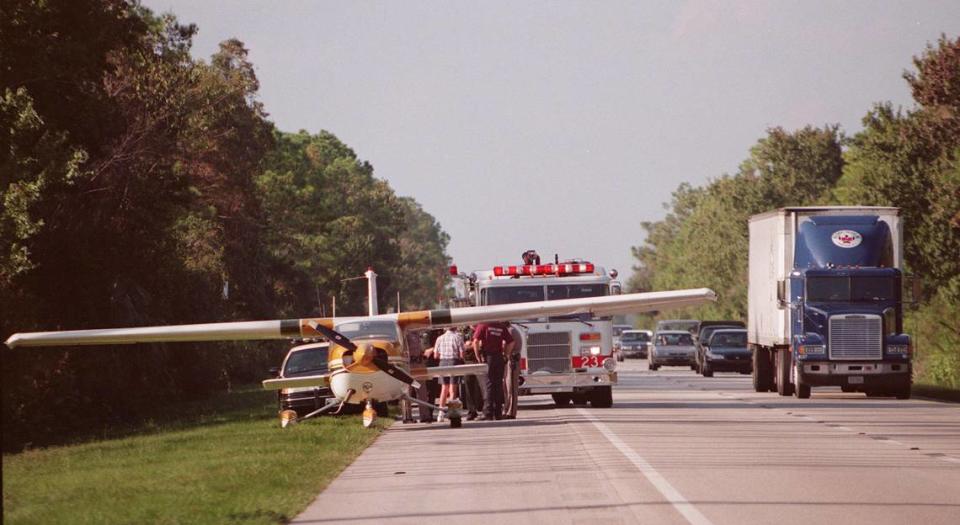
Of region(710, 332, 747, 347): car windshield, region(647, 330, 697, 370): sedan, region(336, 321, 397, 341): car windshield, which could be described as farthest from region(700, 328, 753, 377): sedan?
region(336, 321, 397, 341): car windshield

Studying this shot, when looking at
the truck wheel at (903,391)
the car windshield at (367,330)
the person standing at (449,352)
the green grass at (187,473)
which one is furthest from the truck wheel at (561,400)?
the car windshield at (367,330)

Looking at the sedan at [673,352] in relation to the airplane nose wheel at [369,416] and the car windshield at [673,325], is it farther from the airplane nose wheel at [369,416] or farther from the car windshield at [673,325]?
the airplane nose wheel at [369,416]

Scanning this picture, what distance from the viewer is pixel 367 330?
2706cm

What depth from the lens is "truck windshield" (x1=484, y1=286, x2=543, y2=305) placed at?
3244 cm

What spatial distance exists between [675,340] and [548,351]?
1492 inches

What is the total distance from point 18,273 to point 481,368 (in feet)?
27.8

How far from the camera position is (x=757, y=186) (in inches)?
4136

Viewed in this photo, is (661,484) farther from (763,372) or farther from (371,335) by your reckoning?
(763,372)

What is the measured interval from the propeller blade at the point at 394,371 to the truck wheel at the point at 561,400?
8.43 metres

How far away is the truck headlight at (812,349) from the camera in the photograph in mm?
36156

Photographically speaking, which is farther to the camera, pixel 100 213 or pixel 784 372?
pixel 784 372

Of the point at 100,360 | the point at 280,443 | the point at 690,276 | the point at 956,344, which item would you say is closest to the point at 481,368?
the point at 280,443

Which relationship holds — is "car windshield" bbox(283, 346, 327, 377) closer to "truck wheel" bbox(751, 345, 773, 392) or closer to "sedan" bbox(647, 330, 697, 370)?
"truck wheel" bbox(751, 345, 773, 392)

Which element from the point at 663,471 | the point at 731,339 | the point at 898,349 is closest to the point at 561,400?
the point at 898,349
